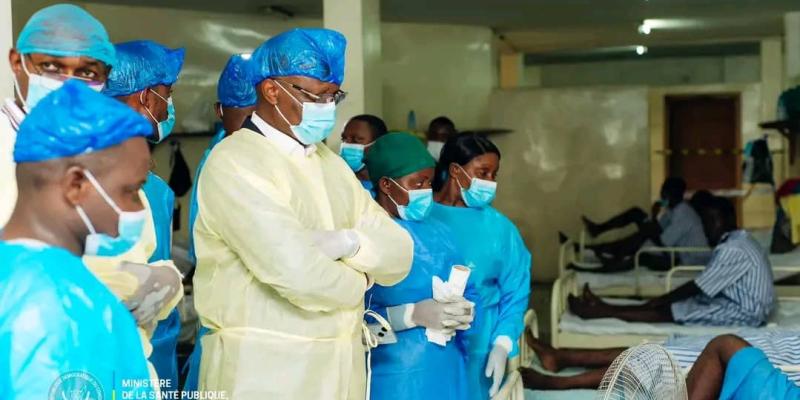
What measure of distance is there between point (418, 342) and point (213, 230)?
85 cm

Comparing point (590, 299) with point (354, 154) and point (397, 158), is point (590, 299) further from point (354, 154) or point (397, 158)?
point (397, 158)

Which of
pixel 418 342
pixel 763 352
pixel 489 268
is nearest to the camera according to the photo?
pixel 418 342

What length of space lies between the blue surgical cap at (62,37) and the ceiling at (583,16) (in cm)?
530

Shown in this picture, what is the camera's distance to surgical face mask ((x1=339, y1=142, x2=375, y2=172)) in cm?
407

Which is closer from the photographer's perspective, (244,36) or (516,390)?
(516,390)

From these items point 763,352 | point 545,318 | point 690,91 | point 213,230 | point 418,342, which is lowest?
point 545,318

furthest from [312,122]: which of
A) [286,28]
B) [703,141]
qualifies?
[703,141]

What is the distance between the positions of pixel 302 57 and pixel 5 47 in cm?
84

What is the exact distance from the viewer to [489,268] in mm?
3230

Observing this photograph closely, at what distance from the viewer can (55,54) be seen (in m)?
2.04

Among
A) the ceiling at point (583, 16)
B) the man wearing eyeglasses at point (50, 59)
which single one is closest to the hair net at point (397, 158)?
the man wearing eyeglasses at point (50, 59)

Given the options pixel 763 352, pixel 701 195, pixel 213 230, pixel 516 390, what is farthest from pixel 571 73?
pixel 213 230

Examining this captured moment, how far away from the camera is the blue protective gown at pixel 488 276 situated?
320cm

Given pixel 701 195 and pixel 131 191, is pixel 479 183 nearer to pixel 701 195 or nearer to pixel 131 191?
pixel 131 191
